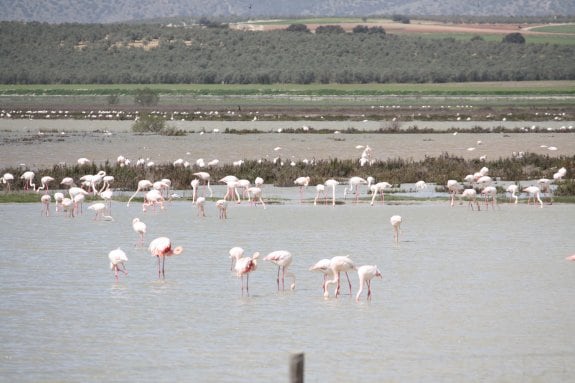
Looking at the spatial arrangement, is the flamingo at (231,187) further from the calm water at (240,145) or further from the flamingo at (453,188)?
the calm water at (240,145)

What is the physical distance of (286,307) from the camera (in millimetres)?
12773

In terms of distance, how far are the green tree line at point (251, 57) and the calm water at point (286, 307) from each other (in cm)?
9254

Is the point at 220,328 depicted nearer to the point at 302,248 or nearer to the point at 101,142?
the point at 302,248

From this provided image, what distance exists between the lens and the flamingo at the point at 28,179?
2341cm

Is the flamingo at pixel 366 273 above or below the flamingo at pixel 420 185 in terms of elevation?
above

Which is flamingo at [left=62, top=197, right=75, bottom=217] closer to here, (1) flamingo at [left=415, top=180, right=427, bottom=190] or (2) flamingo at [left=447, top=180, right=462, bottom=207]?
(1) flamingo at [left=415, top=180, right=427, bottom=190]

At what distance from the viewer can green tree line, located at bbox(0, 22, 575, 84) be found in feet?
367

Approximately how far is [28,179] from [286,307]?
12.4 meters

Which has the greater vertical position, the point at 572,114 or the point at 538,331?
the point at 538,331

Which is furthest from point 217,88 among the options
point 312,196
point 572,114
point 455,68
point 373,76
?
point 312,196

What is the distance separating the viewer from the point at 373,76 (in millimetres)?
111750

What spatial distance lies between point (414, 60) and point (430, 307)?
112 metres

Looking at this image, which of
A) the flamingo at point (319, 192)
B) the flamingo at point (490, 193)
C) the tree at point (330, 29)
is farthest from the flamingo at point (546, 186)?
the tree at point (330, 29)

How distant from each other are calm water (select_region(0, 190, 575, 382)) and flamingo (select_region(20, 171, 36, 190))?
12.1 feet
